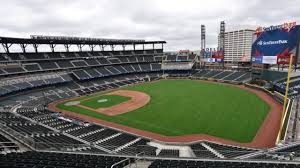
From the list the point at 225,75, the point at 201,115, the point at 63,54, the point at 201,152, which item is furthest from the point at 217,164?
the point at 63,54

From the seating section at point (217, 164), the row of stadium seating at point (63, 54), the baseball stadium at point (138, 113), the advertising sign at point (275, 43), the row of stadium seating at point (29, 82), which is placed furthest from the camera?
the row of stadium seating at point (63, 54)

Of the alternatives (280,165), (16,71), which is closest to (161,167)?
(280,165)

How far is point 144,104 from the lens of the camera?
4291 cm

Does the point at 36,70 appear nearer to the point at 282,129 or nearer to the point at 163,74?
the point at 163,74

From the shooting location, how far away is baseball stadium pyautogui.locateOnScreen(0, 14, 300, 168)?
54.3 feet

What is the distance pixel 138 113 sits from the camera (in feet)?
121

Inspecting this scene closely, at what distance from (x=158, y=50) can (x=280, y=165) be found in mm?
91543

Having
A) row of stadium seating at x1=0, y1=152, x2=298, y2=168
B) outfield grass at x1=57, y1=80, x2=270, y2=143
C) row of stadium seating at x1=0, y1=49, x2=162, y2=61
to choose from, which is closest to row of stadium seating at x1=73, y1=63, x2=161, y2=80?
row of stadium seating at x1=0, y1=49, x2=162, y2=61

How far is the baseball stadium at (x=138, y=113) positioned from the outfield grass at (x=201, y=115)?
0.16m

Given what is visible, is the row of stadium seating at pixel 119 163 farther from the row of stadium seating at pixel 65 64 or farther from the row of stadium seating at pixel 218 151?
the row of stadium seating at pixel 65 64

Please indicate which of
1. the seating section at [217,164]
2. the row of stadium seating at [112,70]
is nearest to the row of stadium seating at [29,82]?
the row of stadium seating at [112,70]

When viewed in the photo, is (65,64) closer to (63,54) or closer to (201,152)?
(63,54)

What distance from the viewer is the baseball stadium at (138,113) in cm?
1656

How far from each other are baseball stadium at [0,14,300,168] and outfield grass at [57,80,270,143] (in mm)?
162
